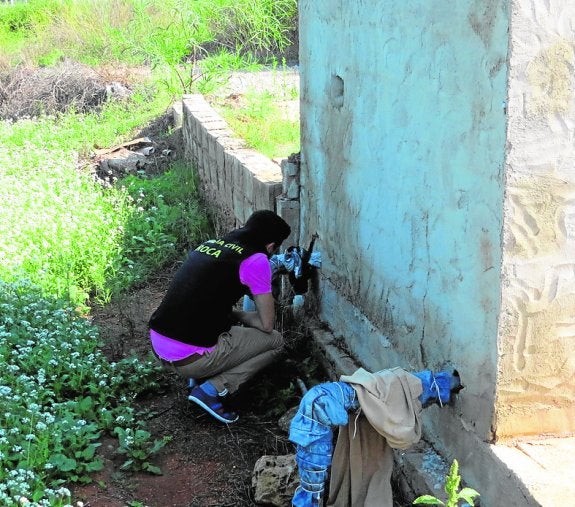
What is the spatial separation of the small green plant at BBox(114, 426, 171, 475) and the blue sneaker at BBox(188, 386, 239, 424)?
1.14 feet

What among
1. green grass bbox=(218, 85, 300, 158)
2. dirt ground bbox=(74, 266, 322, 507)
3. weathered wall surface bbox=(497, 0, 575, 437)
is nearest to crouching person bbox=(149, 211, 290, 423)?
dirt ground bbox=(74, 266, 322, 507)

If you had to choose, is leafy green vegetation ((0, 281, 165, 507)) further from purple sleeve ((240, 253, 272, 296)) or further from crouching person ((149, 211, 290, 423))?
purple sleeve ((240, 253, 272, 296))

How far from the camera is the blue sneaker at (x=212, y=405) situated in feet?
14.7

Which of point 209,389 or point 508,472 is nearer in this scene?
point 508,472

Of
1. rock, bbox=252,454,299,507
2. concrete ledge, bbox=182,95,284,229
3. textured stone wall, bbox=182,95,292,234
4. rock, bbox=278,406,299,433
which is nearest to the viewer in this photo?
rock, bbox=252,454,299,507

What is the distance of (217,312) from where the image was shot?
4543 millimetres

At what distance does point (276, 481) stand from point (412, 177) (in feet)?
5.13

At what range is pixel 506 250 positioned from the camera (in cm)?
269

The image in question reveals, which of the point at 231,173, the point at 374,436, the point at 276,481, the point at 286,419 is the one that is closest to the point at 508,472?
the point at 374,436

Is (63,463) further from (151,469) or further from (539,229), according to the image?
(539,229)

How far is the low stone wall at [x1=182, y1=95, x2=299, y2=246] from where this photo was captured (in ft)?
18.0

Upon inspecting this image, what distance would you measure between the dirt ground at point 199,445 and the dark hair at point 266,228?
88cm

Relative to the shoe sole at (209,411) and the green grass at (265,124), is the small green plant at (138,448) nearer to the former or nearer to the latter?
the shoe sole at (209,411)

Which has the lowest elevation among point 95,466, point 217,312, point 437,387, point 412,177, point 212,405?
point 212,405
